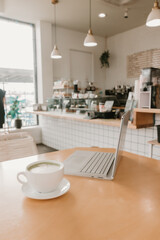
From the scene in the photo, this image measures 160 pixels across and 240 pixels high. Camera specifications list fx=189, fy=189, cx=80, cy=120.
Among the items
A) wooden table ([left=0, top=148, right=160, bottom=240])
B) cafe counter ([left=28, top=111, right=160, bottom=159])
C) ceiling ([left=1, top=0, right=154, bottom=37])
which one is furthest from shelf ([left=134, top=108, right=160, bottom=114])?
ceiling ([left=1, top=0, right=154, bottom=37])

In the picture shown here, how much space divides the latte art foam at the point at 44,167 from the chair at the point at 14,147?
618 millimetres

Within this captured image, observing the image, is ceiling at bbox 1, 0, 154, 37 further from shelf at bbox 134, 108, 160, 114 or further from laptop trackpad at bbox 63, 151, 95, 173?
laptop trackpad at bbox 63, 151, 95, 173

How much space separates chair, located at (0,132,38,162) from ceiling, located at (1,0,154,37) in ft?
10.2

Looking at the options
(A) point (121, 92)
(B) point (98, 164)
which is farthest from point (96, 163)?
(A) point (121, 92)

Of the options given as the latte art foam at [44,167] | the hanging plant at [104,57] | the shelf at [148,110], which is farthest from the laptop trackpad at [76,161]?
the hanging plant at [104,57]

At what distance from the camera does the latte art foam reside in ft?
2.30

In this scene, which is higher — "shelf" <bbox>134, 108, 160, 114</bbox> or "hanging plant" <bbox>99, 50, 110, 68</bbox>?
"hanging plant" <bbox>99, 50, 110, 68</bbox>

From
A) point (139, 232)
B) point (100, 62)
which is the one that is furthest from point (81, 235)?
point (100, 62)

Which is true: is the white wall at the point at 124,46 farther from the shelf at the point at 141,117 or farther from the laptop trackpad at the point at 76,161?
the laptop trackpad at the point at 76,161

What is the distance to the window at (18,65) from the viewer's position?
453 cm

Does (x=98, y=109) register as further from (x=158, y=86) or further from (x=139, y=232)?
(x=139, y=232)

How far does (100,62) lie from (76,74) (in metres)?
1.06

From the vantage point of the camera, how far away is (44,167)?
0.73m

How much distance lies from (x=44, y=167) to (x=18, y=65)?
456 cm
